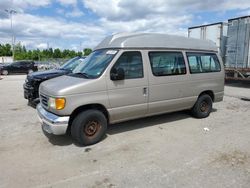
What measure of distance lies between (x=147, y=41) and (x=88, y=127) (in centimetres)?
240

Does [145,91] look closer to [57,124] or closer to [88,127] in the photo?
[88,127]

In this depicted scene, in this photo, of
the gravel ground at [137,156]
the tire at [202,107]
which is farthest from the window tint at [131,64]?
the tire at [202,107]

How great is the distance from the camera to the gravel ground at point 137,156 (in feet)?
11.8

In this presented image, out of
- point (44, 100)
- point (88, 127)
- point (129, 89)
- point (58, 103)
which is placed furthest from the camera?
point (129, 89)

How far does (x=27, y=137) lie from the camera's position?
17.8 feet

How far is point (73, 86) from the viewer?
4.63 meters

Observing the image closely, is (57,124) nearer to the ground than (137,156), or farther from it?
farther from it

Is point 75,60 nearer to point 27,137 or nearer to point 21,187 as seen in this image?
point 27,137

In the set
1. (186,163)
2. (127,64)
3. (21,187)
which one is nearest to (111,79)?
(127,64)

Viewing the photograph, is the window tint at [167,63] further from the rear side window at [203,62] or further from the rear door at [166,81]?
the rear side window at [203,62]

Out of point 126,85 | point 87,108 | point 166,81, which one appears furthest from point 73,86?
point 166,81

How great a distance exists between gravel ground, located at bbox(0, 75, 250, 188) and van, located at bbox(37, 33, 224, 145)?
0.44 metres

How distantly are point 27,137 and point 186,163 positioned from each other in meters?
3.51

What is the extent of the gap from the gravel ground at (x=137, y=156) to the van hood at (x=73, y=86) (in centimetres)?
114
